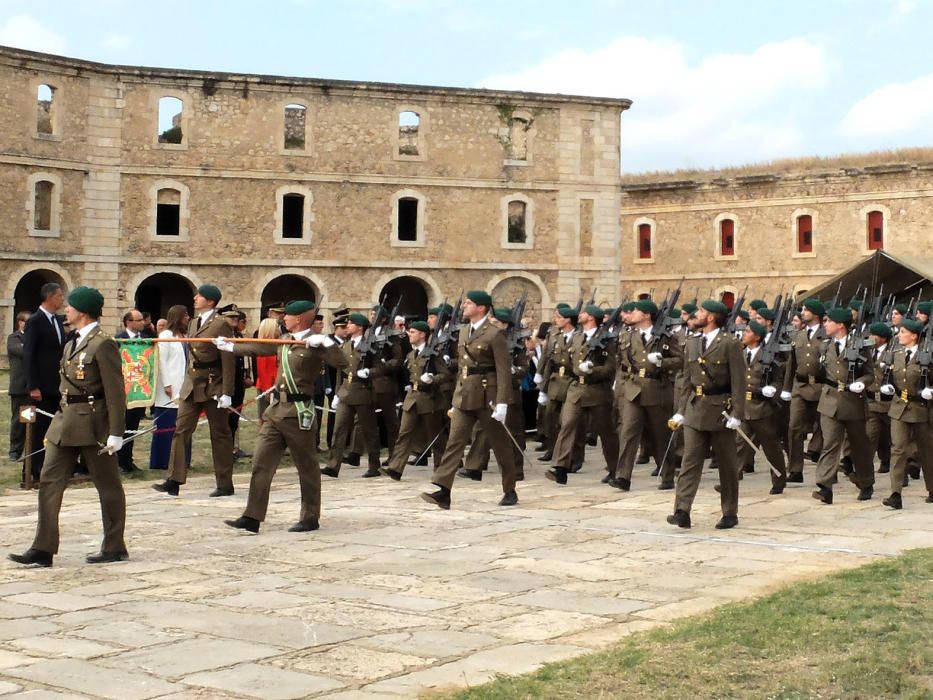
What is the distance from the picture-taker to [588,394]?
13453mm

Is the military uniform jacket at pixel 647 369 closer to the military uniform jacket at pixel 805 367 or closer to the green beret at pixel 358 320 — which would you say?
the military uniform jacket at pixel 805 367

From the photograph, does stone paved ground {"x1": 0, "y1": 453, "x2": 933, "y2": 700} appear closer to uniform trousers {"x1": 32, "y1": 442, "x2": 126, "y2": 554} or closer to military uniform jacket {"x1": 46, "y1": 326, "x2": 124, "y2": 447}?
uniform trousers {"x1": 32, "y1": 442, "x2": 126, "y2": 554}

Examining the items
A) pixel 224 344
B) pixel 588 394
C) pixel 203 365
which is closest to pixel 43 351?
pixel 203 365

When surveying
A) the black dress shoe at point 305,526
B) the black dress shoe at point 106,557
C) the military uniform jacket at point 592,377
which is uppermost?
the military uniform jacket at point 592,377

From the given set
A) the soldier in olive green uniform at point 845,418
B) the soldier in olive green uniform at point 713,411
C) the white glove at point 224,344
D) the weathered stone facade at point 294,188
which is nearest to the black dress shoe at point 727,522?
the soldier in olive green uniform at point 713,411

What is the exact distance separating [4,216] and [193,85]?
245 inches

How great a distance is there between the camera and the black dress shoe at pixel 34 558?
8484 mm

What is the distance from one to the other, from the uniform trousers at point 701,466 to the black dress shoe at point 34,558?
15.9ft

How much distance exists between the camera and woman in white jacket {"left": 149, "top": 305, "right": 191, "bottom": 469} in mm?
13656

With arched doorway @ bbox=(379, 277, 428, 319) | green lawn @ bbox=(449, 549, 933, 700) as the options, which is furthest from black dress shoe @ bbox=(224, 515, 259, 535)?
arched doorway @ bbox=(379, 277, 428, 319)

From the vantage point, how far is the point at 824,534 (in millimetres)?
10070

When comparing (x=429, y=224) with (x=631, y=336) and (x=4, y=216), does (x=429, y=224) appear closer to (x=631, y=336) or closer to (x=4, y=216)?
(x=4, y=216)

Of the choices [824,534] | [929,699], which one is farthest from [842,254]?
[929,699]

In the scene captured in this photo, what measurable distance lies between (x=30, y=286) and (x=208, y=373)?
2630cm
